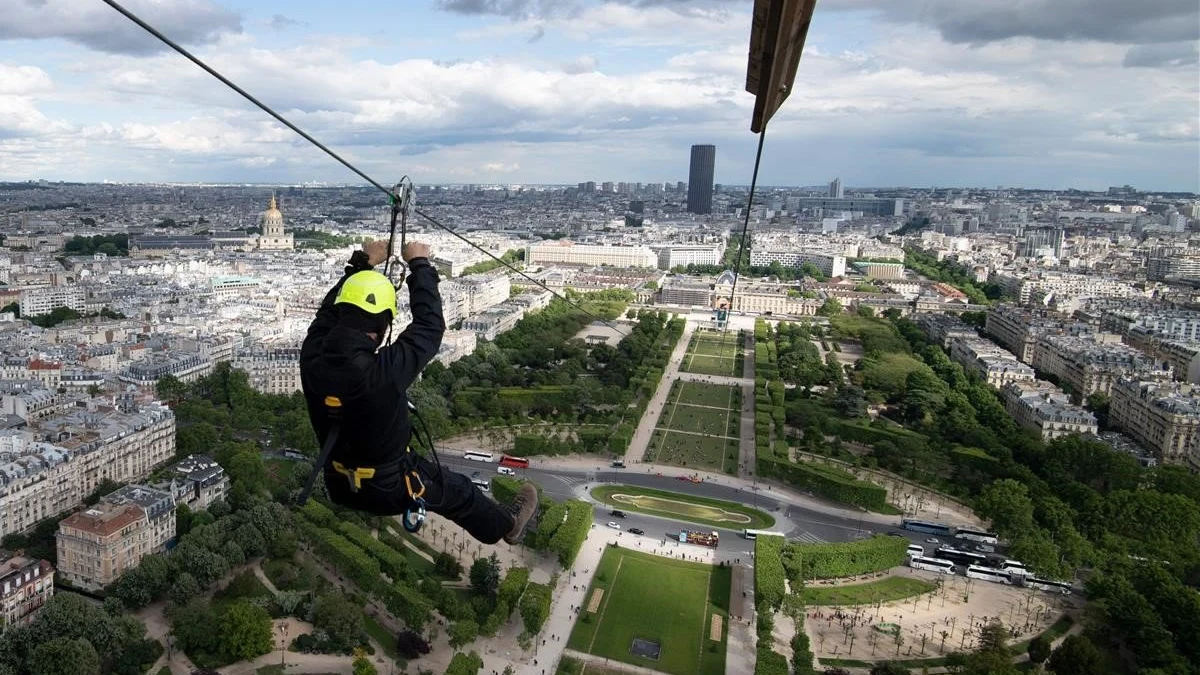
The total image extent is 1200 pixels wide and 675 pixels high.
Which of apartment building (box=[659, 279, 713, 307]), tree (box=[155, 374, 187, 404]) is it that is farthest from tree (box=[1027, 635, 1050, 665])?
apartment building (box=[659, 279, 713, 307])

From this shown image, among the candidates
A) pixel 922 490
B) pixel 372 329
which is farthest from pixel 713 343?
pixel 372 329

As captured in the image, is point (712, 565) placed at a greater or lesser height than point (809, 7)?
lesser

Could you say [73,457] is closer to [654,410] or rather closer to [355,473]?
[654,410]

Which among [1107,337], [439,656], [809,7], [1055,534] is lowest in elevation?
[439,656]

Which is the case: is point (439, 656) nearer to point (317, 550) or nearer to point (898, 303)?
point (317, 550)

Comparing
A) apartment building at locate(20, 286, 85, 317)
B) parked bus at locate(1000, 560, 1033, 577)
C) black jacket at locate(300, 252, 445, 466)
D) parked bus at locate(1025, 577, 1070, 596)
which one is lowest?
parked bus at locate(1025, 577, 1070, 596)

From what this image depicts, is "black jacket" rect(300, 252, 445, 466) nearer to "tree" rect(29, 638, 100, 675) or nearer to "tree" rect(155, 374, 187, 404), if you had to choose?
"tree" rect(29, 638, 100, 675)
